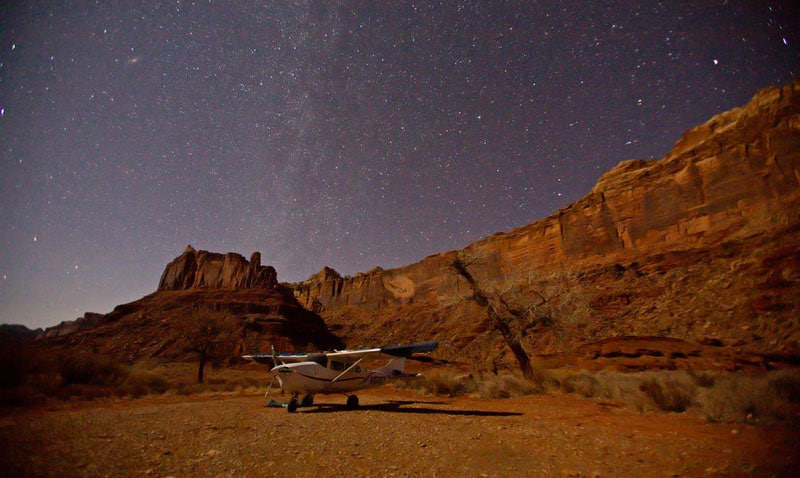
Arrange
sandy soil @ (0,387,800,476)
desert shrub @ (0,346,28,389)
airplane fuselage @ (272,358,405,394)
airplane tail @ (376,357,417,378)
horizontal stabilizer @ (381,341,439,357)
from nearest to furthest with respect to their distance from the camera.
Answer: sandy soil @ (0,387,800,476)
airplane fuselage @ (272,358,405,394)
horizontal stabilizer @ (381,341,439,357)
desert shrub @ (0,346,28,389)
airplane tail @ (376,357,417,378)

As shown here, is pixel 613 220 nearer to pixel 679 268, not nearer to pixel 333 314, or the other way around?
pixel 679 268

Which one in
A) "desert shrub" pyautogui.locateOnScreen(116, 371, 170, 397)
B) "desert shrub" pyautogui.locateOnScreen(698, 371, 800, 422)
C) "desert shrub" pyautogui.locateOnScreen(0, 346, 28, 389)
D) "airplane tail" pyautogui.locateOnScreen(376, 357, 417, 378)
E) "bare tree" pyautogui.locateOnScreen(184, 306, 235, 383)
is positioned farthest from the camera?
"bare tree" pyautogui.locateOnScreen(184, 306, 235, 383)

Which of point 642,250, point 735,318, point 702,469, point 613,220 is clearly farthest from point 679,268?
point 702,469

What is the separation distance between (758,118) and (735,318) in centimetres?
4744

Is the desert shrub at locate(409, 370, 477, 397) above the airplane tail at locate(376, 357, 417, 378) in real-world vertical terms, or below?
below

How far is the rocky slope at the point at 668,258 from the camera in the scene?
1883cm

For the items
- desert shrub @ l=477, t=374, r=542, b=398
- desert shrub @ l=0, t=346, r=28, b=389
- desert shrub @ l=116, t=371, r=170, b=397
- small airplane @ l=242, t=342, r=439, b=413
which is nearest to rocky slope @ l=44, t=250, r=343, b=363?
desert shrub @ l=116, t=371, r=170, b=397

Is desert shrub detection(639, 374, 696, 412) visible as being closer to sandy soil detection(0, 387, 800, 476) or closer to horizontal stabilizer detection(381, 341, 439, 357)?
sandy soil detection(0, 387, 800, 476)

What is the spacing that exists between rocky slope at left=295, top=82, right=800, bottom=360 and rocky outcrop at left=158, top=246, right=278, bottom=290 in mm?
31426

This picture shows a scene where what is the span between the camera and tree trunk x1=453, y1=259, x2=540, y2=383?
54.2 ft

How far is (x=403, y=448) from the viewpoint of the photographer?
5691mm

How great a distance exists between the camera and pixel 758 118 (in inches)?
1924

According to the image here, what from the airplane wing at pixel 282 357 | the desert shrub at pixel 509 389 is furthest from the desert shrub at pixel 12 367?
the desert shrub at pixel 509 389

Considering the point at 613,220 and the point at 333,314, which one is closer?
the point at 613,220
